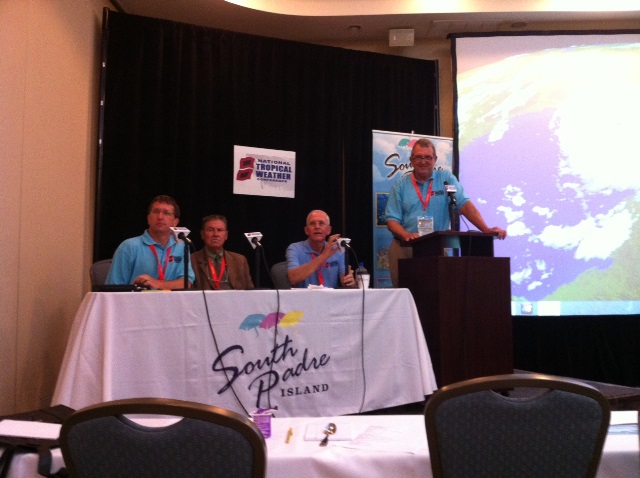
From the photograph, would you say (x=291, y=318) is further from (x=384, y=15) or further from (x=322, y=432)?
(x=384, y=15)

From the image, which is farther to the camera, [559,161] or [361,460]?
[559,161]

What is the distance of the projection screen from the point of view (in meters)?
5.21

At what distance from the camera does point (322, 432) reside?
1473mm

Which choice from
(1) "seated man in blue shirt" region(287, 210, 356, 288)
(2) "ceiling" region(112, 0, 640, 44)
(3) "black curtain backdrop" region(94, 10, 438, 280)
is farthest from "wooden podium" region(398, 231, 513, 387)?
(2) "ceiling" region(112, 0, 640, 44)

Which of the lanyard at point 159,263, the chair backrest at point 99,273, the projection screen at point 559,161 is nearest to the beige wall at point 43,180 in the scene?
the chair backrest at point 99,273

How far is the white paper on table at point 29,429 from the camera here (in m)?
1.29

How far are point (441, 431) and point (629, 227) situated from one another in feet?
15.5

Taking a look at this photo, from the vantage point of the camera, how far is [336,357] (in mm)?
3131

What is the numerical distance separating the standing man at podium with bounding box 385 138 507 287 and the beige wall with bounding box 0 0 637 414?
217 centimetres

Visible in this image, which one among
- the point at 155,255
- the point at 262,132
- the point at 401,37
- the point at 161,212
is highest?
the point at 401,37

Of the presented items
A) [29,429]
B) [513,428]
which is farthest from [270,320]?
[513,428]

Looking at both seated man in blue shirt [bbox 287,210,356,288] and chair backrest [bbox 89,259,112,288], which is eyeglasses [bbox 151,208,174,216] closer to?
chair backrest [bbox 89,259,112,288]

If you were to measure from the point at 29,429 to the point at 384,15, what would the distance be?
4.88 m

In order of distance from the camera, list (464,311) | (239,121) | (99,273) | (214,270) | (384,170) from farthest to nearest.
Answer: (384,170) → (239,121) → (214,270) → (99,273) → (464,311)
